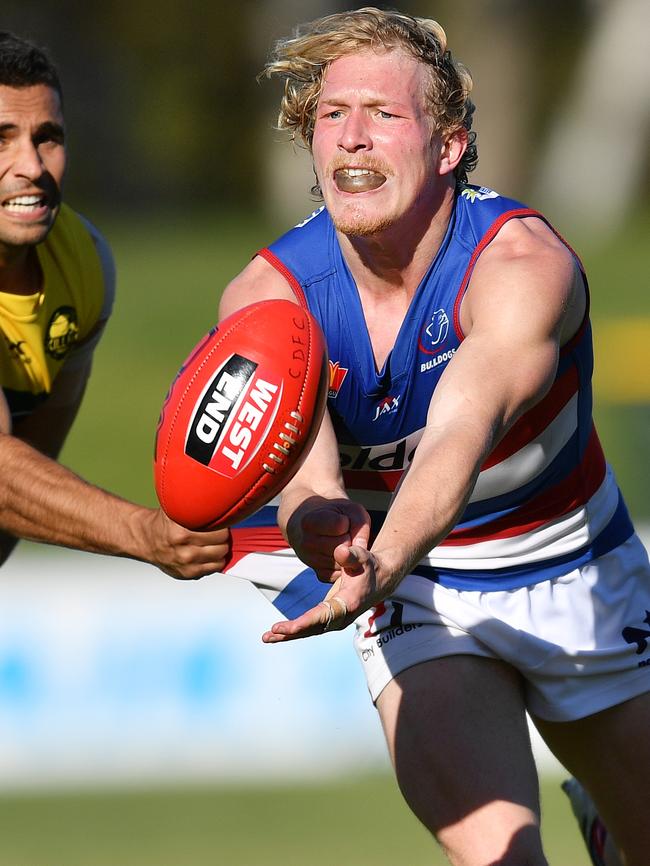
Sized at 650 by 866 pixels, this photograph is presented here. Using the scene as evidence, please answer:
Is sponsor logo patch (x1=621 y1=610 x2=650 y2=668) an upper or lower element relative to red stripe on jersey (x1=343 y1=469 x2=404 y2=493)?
lower

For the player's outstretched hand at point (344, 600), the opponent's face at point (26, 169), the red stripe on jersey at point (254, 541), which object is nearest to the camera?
the player's outstretched hand at point (344, 600)

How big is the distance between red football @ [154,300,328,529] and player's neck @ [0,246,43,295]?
4.84ft

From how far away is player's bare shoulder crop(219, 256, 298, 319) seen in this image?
13.9ft

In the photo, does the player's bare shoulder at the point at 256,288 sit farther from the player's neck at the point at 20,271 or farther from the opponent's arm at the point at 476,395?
the player's neck at the point at 20,271

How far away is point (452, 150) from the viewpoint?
4.23 meters

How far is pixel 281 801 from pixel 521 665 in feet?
8.70

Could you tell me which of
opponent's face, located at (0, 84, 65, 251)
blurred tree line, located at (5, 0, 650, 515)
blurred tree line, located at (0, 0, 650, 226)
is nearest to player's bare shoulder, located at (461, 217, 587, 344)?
opponent's face, located at (0, 84, 65, 251)

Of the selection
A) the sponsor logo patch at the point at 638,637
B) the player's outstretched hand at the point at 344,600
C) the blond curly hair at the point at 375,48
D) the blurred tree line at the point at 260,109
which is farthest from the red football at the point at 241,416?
the blurred tree line at the point at 260,109

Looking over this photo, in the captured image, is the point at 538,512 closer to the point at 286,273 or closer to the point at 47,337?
the point at 286,273

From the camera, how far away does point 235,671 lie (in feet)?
21.8

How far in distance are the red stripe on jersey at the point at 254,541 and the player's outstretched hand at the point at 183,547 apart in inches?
19.2

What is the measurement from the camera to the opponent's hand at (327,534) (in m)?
3.59

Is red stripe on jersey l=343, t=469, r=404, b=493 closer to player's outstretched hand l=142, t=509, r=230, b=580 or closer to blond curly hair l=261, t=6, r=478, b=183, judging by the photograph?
player's outstretched hand l=142, t=509, r=230, b=580

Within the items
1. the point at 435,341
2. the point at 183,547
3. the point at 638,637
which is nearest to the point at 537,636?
the point at 638,637
